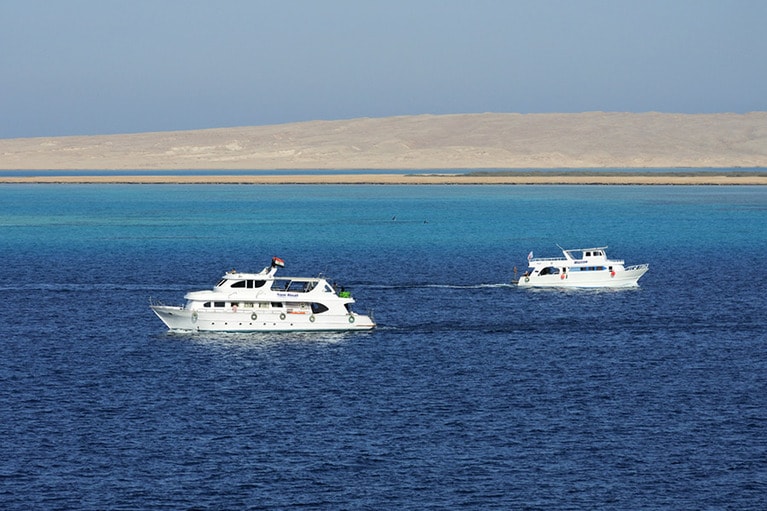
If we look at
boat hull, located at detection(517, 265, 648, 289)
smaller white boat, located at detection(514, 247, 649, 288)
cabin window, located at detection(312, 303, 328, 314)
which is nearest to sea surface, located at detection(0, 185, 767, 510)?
cabin window, located at detection(312, 303, 328, 314)

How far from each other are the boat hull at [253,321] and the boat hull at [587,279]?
27.9m

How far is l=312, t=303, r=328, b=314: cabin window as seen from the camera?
80.1m

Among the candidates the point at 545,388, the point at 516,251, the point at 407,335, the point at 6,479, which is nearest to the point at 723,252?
the point at 516,251

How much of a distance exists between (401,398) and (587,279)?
1886 inches

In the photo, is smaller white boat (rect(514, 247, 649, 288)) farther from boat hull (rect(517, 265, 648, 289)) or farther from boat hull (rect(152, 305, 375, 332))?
boat hull (rect(152, 305, 375, 332))

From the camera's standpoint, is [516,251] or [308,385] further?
[516,251]

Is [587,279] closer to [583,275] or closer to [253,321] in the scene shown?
[583,275]

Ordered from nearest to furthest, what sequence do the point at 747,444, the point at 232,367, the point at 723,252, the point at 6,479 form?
the point at 6,479 → the point at 747,444 → the point at 232,367 → the point at 723,252

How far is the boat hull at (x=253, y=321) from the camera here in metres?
79.4

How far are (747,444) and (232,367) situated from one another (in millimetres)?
28080

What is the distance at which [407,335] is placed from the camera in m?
79.2

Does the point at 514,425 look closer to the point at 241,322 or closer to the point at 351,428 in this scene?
the point at 351,428

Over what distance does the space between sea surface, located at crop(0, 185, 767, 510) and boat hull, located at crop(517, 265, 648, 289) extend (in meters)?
2.20

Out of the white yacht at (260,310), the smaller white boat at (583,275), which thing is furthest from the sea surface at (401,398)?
the smaller white boat at (583,275)
